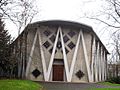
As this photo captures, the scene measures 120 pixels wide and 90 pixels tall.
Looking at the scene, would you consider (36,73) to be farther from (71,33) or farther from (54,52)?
(71,33)

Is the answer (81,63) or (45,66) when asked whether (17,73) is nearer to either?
(45,66)

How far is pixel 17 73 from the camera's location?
39719mm

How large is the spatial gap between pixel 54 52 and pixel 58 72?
3.00 m

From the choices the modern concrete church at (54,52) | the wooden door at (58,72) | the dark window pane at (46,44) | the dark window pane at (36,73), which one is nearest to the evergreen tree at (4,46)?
the modern concrete church at (54,52)

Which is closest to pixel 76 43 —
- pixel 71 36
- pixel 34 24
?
pixel 71 36

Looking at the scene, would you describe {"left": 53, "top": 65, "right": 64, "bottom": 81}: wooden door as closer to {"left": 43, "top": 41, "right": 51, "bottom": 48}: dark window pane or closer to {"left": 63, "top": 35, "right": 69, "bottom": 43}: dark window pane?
{"left": 43, "top": 41, "right": 51, "bottom": 48}: dark window pane

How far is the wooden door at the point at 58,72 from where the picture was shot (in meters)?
37.1

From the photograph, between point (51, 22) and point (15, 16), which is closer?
point (15, 16)

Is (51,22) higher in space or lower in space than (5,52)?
higher

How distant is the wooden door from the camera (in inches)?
1459

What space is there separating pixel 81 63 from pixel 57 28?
627 centimetres

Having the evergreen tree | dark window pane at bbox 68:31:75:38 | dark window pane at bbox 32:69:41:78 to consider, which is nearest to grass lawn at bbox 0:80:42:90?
the evergreen tree

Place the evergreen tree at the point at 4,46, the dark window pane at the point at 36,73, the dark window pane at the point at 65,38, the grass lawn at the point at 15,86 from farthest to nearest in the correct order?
1. the dark window pane at the point at 65,38
2. the dark window pane at the point at 36,73
3. the evergreen tree at the point at 4,46
4. the grass lawn at the point at 15,86

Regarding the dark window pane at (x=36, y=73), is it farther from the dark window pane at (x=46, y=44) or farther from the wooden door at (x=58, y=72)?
the dark window pane at (x=46, y=44)
